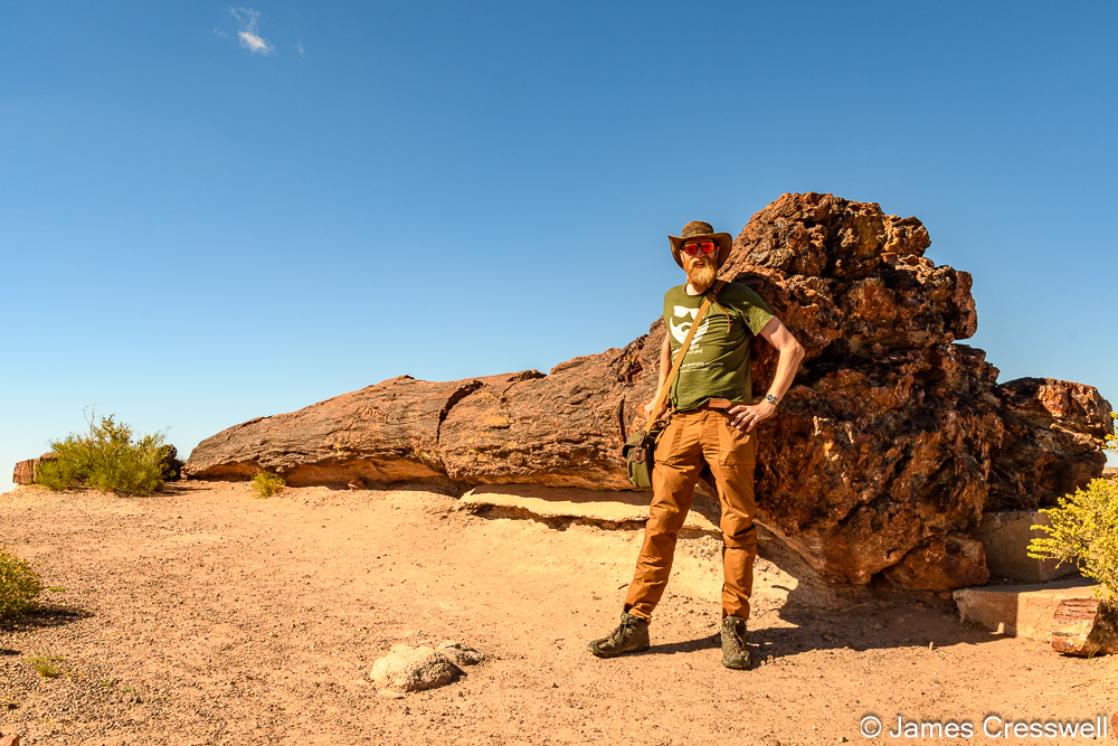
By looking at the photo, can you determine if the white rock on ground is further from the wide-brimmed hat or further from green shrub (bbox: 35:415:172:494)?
green shrub (bbox: 35:415:172:494)

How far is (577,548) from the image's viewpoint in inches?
313

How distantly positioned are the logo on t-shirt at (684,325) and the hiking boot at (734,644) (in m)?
2.12

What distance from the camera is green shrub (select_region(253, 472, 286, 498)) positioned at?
11323mm

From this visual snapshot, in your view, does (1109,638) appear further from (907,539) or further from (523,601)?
(523,601)

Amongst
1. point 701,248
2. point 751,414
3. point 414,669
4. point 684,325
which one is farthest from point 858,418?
point 414,669

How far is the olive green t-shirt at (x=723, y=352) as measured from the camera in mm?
5773

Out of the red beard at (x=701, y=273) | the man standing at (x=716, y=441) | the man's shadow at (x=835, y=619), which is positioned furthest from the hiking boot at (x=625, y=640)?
the red beard at (x=701, y=273)

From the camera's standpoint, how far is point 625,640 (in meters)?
5.73

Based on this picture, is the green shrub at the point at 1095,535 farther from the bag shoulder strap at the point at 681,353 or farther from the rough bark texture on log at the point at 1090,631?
the bag shoulder strap at the point at 681,353

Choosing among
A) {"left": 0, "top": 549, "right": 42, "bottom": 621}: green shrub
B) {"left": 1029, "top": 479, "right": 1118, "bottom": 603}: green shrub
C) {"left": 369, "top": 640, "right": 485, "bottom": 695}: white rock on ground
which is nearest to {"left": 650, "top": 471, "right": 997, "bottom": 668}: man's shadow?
{"left": 1029, "top": 479, "right": 1118, "bottom": 603}: green shrub

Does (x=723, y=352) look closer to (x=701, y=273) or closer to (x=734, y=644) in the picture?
(x=701, y=273)

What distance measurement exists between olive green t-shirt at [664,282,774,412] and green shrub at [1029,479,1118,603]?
8.12ft

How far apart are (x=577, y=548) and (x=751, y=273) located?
3.31m

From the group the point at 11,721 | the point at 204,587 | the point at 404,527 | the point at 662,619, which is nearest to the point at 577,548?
the point at 662,619
